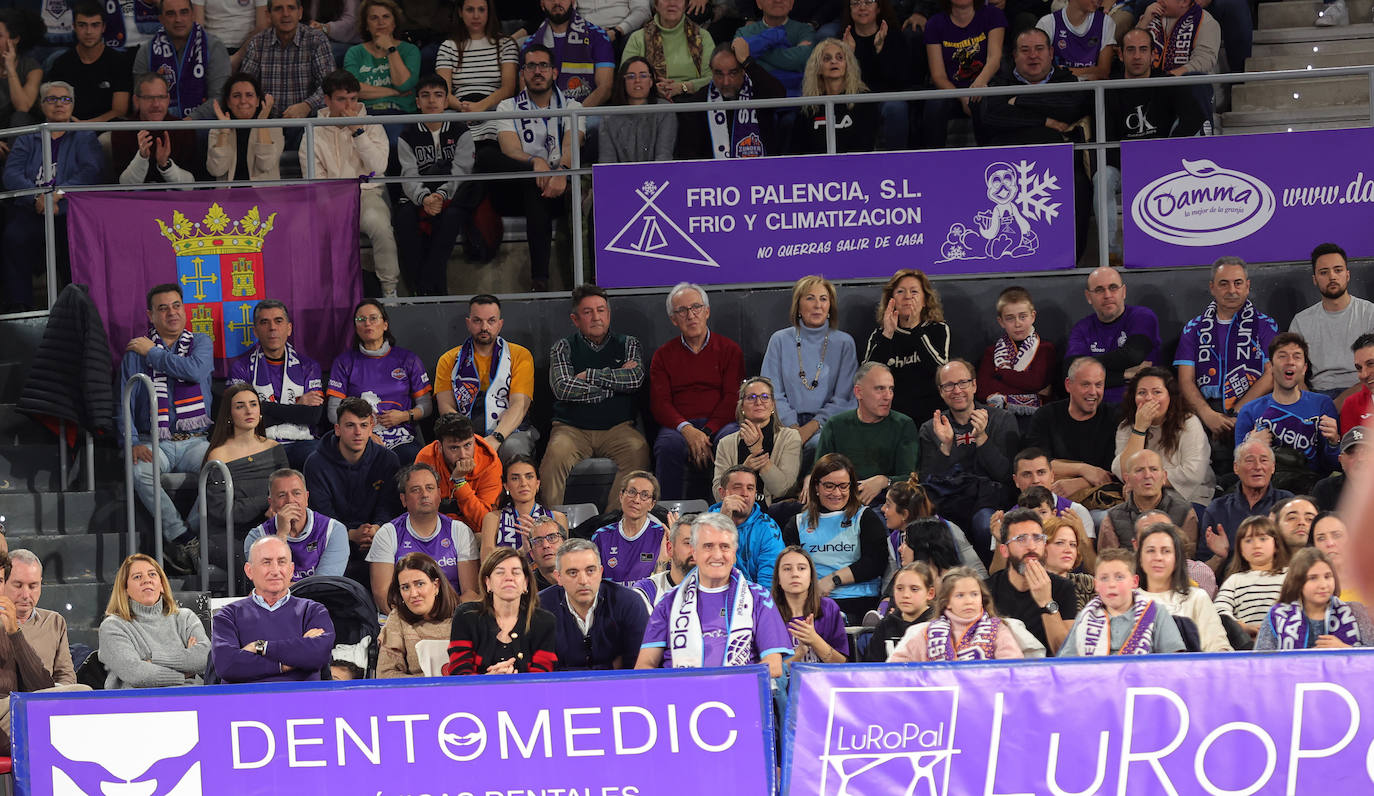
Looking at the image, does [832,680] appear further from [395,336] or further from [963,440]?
[395,336]

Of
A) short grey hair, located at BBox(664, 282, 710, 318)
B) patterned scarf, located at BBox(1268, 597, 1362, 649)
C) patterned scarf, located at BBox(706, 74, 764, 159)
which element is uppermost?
patterned scarf, located at BBox(706, 74, 764, 159)

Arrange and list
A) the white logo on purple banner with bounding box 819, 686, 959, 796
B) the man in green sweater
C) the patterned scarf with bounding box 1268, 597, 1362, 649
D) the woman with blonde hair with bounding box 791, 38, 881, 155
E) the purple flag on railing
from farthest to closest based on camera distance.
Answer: the woman with blonde hair with bounding box 791, 38, 881, 155, the purple flag on railing, the man in green sweater, the patterned scarf with bounding box 1268, 597, 1362, 649, the white logo on purple banner with bounding box 819, 686, 959, 796

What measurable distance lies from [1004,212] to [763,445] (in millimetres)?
2994

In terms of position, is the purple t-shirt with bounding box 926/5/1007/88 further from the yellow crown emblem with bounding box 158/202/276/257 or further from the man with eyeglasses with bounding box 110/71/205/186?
the man with eyeglasses with bounding box 110/71/205/186

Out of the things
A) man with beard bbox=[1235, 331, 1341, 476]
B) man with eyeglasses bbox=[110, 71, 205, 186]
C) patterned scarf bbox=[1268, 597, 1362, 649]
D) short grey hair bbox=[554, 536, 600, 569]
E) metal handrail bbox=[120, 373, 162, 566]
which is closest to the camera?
patterned scarf bbox=[1268, 597, 1362, 649]

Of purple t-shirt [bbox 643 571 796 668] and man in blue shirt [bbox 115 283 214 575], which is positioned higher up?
man in blue shirt [bbox 115 283 214 575]

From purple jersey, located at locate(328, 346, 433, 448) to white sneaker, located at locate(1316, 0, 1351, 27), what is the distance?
8.53 meters

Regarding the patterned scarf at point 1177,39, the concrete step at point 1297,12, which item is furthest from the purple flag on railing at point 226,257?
the concrete step at point 1297,12

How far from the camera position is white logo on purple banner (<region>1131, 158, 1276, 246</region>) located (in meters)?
12.5

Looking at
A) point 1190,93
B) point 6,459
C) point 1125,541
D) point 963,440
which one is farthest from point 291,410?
point 1190,93

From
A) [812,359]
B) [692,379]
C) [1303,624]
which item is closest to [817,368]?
[812,359]

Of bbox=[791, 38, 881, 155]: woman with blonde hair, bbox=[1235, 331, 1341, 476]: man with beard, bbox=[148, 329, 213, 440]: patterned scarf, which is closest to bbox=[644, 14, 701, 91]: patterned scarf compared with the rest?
bbox=[791, 38, 881, 155]: woman with blonde hair

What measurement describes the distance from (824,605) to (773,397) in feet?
8.76

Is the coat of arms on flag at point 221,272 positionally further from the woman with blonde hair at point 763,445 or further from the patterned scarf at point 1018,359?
the patterned scarf at point 1018,359
